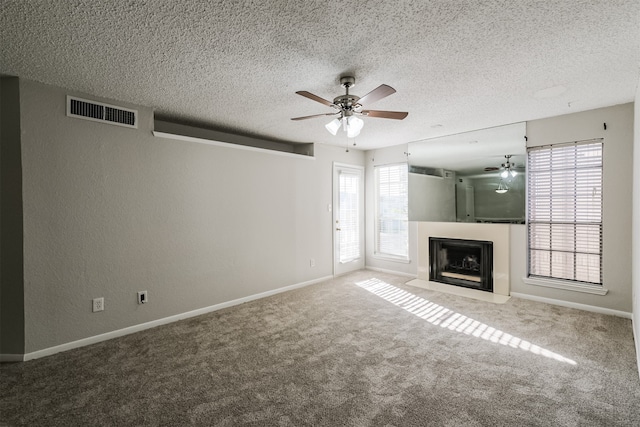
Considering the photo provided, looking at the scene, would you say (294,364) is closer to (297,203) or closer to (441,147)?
(297,203)

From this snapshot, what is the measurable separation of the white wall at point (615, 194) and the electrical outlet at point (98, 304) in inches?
216

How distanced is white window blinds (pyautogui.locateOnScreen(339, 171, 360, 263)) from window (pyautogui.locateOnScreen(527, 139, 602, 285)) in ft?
9.29

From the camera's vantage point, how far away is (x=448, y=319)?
344 cm

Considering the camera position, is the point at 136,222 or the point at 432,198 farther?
the point at 432,198

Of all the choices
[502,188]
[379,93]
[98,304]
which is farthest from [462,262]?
[98,304]

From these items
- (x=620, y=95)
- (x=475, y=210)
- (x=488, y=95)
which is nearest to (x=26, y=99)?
(x=488, y=95)

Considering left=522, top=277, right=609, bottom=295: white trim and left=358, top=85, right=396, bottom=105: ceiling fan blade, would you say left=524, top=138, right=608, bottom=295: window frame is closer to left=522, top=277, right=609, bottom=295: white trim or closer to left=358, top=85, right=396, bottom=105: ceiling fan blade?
left=522, top=277, right=609, bottom=295: white trim

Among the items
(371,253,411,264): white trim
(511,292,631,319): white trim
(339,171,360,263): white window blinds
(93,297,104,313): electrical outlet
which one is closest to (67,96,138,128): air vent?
(93,297,104,313): electrical outlet

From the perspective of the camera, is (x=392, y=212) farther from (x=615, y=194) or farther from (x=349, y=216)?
(x=615, y=194)

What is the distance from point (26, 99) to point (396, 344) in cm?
400

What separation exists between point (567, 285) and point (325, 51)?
4.08m

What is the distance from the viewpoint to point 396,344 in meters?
2.83

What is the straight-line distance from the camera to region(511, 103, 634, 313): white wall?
3365 mm

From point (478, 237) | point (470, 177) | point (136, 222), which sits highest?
point (470, 177)
